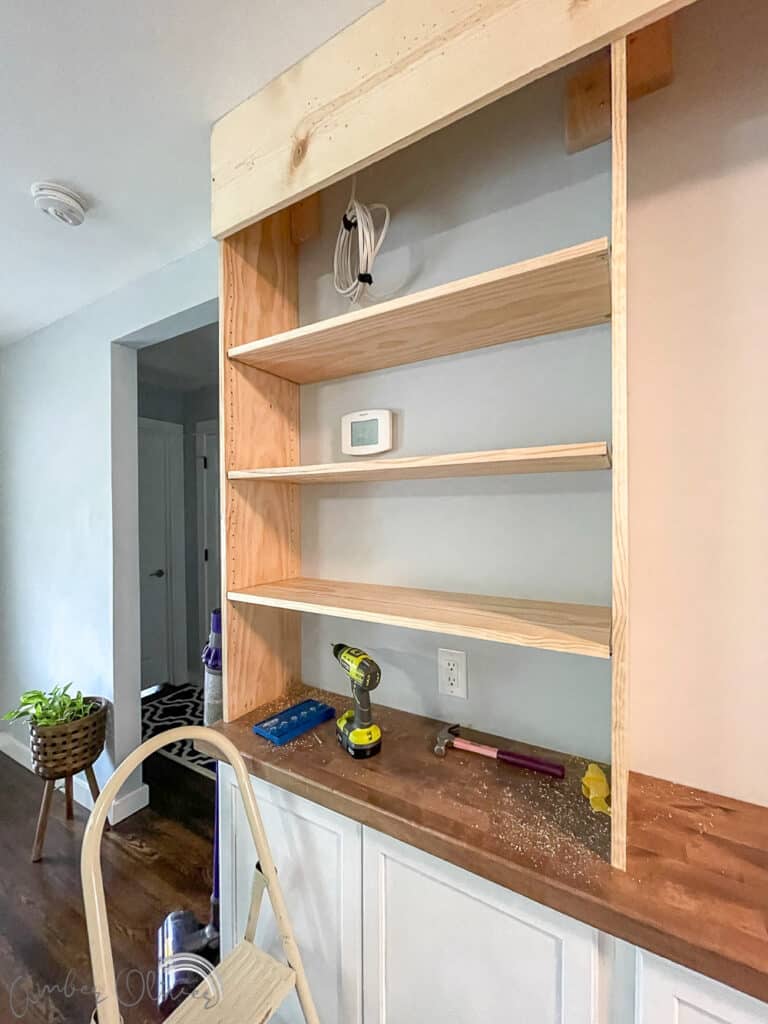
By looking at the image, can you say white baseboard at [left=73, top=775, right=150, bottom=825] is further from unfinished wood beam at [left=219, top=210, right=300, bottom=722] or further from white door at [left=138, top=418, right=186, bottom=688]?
unfinished wood beam at [left=219, top=210, right=300, bottom=722]

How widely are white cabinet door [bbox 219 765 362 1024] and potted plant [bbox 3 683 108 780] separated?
1.26m

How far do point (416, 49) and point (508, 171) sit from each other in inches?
13.3

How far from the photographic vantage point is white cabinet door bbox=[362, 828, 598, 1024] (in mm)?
741

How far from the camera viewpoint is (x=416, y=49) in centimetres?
84

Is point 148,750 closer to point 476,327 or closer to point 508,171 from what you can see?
point 476,327

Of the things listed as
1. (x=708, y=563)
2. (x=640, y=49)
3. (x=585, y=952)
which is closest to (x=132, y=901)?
(x=585, y=952)

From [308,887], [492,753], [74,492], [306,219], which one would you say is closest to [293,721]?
[308,887]

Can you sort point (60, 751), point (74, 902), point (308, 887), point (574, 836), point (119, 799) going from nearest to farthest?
1. point (574, 836)
2. point (308, 887)
3. point (74, 902)
4. point (60, 751)
5. point (119, 799)

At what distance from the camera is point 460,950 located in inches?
33.0

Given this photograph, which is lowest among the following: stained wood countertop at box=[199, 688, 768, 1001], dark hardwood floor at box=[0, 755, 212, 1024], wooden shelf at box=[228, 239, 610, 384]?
dark hardwood floor at box=[0, 755, 212, 1024]

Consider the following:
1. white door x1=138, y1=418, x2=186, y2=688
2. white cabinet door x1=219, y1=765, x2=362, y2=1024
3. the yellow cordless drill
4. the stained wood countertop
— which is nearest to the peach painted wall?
the stained wood countertop

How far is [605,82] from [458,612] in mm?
1086

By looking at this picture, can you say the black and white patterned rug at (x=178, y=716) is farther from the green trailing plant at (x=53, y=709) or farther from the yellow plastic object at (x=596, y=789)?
the yellow plastic object at (x=596, y=789)

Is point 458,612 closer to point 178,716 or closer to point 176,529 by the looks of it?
point 178,716
